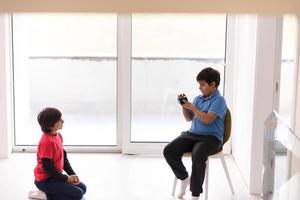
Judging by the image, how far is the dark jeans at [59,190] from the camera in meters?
4.44

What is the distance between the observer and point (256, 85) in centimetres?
464

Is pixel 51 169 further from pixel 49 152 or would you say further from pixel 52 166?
pixel 49 152

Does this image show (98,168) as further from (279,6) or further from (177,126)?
(279,6)

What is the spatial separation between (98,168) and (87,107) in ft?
2.96

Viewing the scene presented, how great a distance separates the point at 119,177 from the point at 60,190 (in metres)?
0.92

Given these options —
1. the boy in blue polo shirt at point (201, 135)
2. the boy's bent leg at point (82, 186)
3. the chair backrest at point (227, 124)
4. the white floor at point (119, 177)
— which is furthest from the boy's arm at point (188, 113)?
the boy's bent leg at point (82, 186)

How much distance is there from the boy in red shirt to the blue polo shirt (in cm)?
113

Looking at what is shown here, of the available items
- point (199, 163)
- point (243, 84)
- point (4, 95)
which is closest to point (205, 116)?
point (199, 163)

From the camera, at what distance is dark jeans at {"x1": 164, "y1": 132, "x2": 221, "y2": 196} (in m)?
4.43

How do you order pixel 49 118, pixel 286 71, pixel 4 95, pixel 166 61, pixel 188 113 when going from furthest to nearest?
1. pixel 166 61
2. pixel 4 95
3. pixel 188 113
4. pixel 286 71
5. pixel 49 118

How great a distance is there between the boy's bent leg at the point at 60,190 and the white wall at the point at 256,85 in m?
1.53

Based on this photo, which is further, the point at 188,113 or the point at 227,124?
the point at 188,113

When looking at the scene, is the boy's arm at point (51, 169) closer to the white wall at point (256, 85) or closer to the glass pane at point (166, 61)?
the white wall at point (256, 85)

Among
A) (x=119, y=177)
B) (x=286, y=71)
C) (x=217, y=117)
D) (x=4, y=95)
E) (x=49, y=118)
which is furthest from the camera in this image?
(x=4, y=95)
